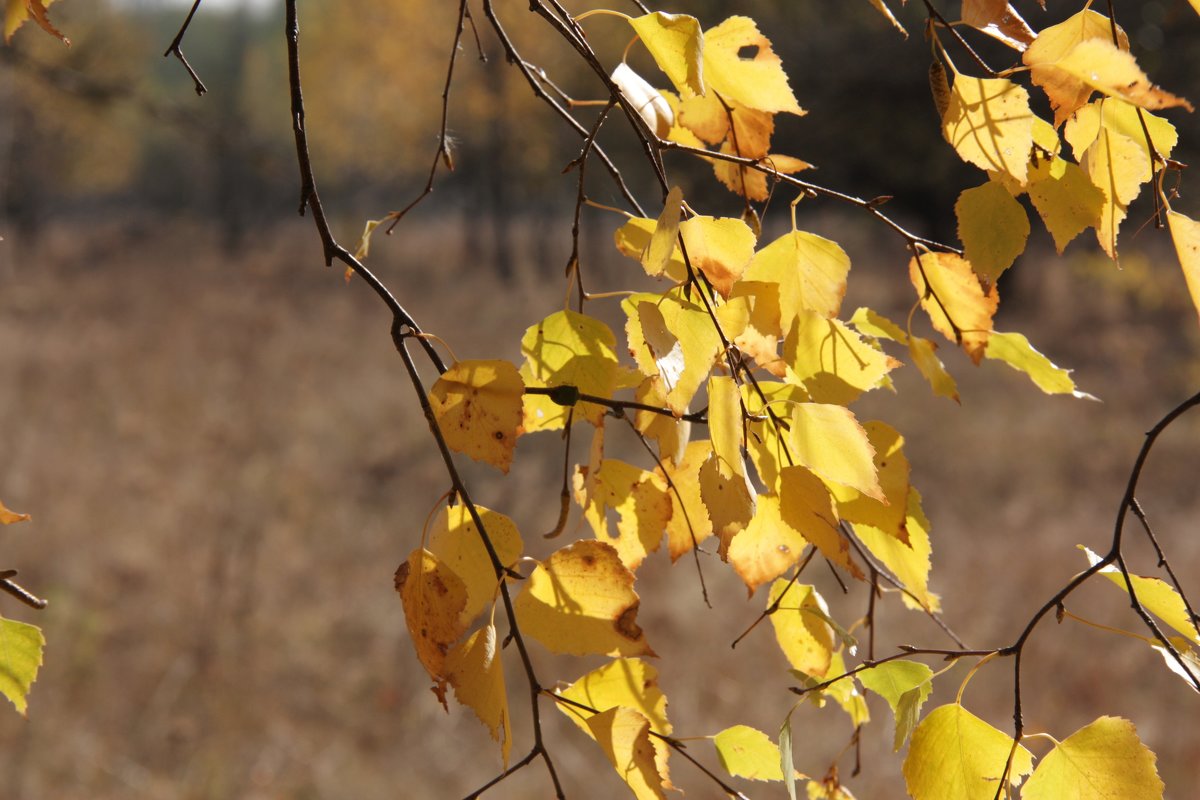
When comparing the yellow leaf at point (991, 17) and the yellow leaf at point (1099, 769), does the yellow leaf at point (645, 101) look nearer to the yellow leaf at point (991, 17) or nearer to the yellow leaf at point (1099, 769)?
the yellow leaf at point (991, 17)

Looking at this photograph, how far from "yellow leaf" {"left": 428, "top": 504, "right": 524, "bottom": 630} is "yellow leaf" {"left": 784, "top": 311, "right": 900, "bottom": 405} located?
0.55 feet

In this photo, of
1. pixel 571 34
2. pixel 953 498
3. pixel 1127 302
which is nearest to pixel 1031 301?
pixel 1127 302

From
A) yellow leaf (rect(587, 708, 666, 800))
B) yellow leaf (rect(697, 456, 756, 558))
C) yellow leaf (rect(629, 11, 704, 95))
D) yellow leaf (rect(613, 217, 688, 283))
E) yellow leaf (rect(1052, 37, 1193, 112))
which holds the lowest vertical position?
yellow leaf (rect(587, 708, 666, 800))

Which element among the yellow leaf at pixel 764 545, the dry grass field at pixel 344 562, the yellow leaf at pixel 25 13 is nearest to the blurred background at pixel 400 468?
the dry grass field at pixel 344 562

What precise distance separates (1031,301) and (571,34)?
983cm

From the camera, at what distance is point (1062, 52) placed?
44cm

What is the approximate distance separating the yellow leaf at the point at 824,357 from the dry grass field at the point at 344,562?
1370 millimetres

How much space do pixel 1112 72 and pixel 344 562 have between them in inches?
153

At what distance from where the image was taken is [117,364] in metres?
6.78

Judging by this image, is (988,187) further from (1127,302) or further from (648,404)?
(1127,302)

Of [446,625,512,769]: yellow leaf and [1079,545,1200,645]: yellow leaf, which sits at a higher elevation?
[446,625,512,769]: yellow leaf

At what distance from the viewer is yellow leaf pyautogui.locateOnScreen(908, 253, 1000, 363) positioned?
1.90ft

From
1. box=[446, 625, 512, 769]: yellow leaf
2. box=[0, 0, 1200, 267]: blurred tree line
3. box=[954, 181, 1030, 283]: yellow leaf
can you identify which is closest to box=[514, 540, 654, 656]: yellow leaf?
box=[446, 625, 512, 769]: yellow leaf

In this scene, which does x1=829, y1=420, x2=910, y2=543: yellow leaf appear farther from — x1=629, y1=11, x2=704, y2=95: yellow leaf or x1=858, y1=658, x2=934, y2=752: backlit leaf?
x1=629, y1=11, x2=704, y2=95: yellow leaf
